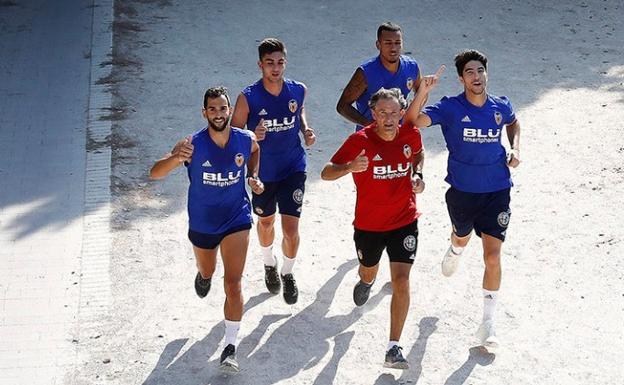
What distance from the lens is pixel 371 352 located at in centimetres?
933

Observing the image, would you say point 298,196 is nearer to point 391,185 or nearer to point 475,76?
point 391,185

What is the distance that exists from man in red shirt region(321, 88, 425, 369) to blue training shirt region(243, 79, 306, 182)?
1.04 metres

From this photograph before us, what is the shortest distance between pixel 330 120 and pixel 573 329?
548 cm

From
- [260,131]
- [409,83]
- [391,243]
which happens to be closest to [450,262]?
[391,243]

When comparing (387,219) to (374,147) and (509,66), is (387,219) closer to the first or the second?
(374,147)

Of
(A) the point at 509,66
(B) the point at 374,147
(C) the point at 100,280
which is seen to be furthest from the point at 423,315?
(A) the point at 509,66

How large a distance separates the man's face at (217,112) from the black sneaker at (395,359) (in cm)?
210

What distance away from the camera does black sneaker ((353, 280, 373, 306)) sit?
9.83 meters

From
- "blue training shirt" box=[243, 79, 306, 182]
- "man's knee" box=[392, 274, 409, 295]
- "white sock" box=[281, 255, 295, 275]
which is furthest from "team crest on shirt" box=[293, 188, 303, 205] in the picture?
"man's knee" box=[392, 274, 409, 295]

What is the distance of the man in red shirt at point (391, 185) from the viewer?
8.99 metres

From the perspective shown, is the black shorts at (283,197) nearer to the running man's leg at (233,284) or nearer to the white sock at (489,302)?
the running man's leg at (233,284)

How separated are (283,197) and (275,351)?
1410 millimetres

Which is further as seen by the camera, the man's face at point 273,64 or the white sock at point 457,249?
the white sock at point 457,249

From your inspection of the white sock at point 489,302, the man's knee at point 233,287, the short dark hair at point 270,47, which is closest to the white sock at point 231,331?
the man's knee at point 233,287
